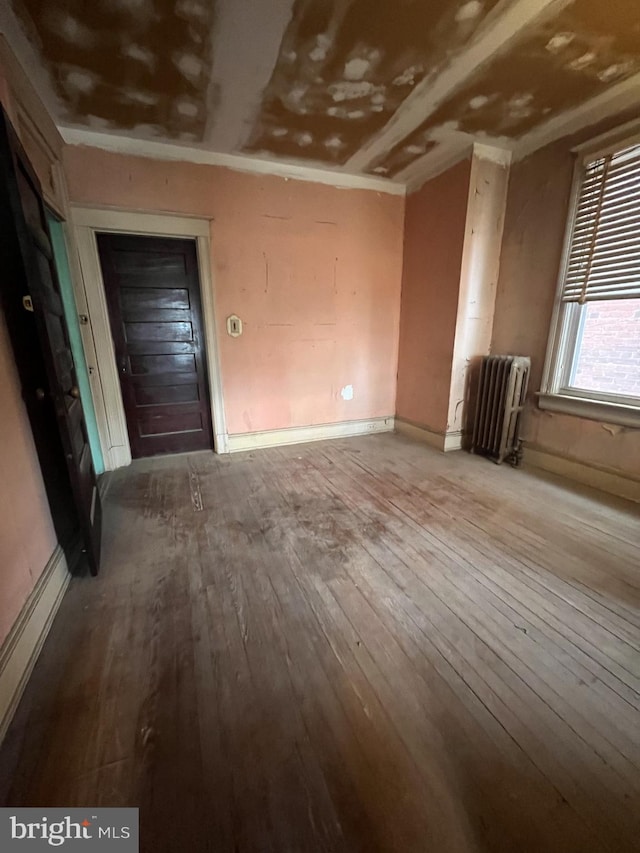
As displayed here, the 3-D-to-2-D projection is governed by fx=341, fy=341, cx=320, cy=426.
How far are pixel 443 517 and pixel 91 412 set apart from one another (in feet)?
9.86

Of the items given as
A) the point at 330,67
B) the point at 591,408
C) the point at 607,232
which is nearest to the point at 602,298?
the point at 607,232

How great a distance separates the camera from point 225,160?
117 inches

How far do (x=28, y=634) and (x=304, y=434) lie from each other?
284 cm

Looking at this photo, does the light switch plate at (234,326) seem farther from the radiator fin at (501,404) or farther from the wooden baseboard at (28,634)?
the radiator fin at (501,404)

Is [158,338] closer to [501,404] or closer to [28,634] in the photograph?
[28,634]

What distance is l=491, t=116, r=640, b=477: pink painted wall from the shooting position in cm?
261

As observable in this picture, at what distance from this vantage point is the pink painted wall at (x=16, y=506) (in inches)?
51.4

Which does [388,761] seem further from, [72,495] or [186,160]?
[186,160]

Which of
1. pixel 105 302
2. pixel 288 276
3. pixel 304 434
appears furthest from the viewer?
pixel 304 434

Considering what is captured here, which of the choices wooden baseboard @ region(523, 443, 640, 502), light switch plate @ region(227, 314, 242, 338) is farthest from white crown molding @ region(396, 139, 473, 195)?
wooden baseboard @ region(523, 443, 640, 502)

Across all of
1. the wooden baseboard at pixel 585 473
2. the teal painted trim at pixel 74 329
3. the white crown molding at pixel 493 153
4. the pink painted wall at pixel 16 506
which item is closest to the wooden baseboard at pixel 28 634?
the pink painted wall at pixel 16 506

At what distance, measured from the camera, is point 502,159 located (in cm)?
299

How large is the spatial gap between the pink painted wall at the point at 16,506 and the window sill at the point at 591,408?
3.61 metres

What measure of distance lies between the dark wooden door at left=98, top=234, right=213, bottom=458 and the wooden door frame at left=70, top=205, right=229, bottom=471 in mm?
80
